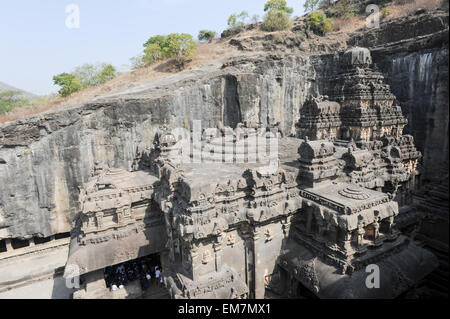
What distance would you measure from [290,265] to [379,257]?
2920 mm

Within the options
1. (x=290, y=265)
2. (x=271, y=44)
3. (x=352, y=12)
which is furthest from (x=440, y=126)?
(x=352, y=12)

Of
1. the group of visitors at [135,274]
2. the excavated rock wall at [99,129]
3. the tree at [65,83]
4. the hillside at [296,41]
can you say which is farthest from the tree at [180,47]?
the group of visitors at [135,274]

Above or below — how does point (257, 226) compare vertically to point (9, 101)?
below

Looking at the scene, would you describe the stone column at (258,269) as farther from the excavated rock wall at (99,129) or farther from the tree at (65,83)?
the tree at (65,83)

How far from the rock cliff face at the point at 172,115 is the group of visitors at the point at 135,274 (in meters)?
6.98

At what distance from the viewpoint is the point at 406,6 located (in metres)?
32.9

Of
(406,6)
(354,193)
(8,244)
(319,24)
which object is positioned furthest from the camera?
(319,24)

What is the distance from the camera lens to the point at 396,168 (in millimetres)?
13070

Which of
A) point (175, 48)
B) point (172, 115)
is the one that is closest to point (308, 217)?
point (172, 115)

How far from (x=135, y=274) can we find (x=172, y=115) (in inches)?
490

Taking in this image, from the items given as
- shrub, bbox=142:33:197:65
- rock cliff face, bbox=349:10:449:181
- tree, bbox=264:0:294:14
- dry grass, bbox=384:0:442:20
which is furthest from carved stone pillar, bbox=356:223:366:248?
tree, bbox=264:0:294:14

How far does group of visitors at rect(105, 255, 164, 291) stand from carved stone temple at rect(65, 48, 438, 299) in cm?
113

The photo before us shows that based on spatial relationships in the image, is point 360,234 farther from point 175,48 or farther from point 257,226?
point 175,48
